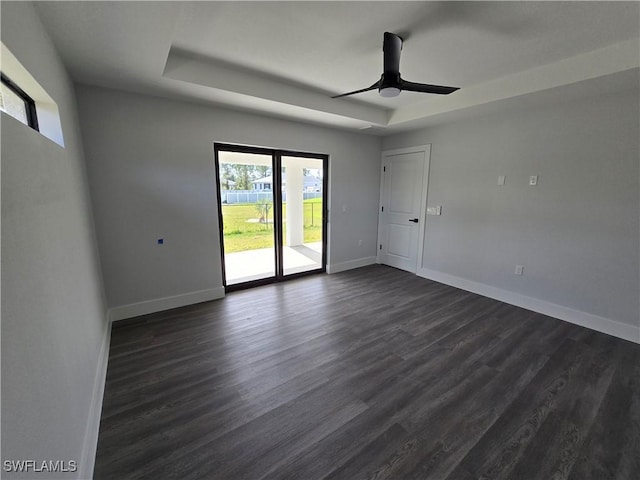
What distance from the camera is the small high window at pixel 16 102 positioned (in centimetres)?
129

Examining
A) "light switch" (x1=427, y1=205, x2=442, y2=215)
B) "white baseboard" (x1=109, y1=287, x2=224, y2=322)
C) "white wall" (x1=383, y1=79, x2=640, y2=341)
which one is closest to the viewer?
"white wall" (x1=383, y1=79, x2=640, y2=341)

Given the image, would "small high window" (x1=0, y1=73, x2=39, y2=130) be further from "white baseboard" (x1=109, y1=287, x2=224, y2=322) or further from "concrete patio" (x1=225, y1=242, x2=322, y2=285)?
"concrete patio" (x1=225, y1=242, x2=322, y2=285)

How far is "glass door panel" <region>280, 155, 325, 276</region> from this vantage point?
4305mm

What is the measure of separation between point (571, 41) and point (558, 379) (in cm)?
273

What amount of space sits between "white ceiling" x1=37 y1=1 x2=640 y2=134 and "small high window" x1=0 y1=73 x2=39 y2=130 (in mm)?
513

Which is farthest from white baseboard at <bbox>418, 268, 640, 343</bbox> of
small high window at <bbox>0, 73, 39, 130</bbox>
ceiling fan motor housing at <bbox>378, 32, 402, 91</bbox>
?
small high window at <bbox>0, 73, 39, 130</bbox>

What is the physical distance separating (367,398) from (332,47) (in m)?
2.84

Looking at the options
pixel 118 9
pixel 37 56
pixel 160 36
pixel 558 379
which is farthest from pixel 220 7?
pixel 558 379

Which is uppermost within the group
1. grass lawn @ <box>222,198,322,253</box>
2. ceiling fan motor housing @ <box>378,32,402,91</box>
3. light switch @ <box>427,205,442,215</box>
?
ceiling fan motor housing @ <box>378,32,402,91</box>

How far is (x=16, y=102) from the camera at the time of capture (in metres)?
1.44

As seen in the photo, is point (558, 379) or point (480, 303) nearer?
point (558, 379)

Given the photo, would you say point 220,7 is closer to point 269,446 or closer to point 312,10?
point 312,10

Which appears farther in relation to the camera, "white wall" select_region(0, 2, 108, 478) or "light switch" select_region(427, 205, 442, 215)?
"light switch" select_region(427, 205, 442, 215)

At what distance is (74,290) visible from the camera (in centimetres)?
165
